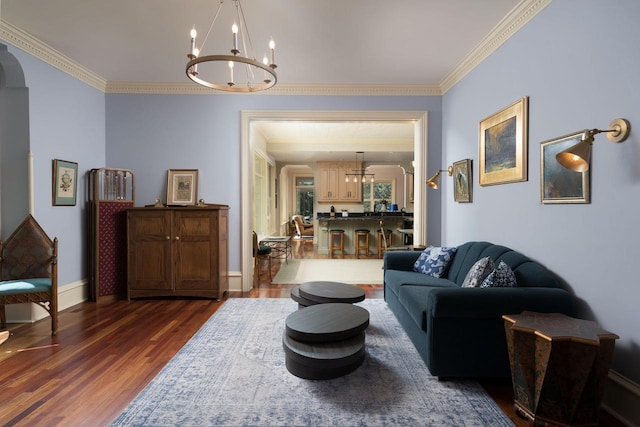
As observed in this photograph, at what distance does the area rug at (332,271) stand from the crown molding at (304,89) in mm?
2977

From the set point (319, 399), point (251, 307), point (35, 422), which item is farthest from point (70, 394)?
point (251, 307)

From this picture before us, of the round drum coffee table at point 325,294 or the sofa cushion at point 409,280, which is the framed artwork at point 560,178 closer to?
the sofa cushion at point 409,280

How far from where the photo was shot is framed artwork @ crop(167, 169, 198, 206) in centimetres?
472

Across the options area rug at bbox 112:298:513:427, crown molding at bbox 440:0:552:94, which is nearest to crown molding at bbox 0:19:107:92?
area rug at bbox 112:298:513:427

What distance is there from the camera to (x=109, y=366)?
2611 mm

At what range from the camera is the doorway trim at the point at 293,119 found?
4.75 meters

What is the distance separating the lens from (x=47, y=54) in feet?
12.0

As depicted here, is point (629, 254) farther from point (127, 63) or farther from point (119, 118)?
point (119, 118)

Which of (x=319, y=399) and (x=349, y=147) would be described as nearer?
(x=319, y=399)

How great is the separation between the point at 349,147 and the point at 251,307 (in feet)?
18.2

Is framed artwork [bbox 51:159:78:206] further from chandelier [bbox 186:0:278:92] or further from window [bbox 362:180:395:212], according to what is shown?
window [bbox 362:180:395:212]

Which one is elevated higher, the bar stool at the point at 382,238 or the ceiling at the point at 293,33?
the ceiling at the point at 293,33

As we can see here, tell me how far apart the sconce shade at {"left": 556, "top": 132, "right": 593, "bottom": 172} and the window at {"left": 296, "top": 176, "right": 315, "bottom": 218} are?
1296cm

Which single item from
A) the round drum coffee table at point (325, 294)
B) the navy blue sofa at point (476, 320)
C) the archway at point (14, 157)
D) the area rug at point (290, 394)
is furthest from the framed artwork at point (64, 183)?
the navy blue sofa at point (476, 320)
